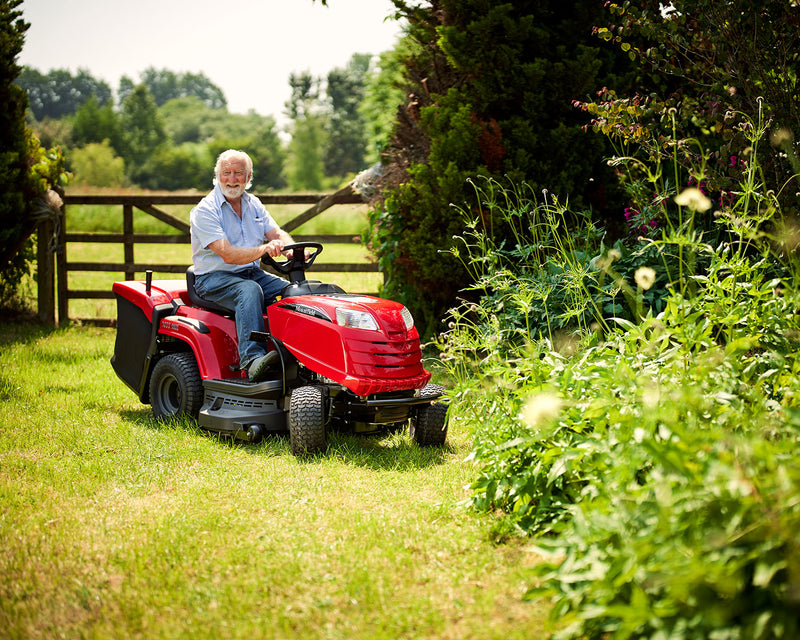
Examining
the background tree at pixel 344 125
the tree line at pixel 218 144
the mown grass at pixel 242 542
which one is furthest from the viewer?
the background tree at pixel 344 125

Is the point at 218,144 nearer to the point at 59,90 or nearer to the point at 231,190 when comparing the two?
the point at 59,90

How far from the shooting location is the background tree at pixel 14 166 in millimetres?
7973

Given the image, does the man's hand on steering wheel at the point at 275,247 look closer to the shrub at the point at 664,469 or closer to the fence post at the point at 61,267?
the shrub at the point at 664,469

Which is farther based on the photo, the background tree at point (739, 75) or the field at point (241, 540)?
the background tree at point (739, 75)

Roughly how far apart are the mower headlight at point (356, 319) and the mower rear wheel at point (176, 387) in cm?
119

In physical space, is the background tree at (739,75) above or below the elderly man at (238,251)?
above

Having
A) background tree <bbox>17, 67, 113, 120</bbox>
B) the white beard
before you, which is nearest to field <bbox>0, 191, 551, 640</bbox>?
the white beard

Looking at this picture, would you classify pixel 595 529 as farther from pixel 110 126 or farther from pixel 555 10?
pixel 110 126

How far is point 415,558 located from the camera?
2.87 meters

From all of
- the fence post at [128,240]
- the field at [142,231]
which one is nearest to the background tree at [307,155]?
the field at [142,231]

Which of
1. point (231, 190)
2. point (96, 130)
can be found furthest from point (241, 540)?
point (96, 130)

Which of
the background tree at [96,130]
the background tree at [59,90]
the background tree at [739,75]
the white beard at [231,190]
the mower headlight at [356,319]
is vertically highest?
the background tree at [59,90]

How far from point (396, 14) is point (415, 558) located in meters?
5.48

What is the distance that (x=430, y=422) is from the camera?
167 inches
